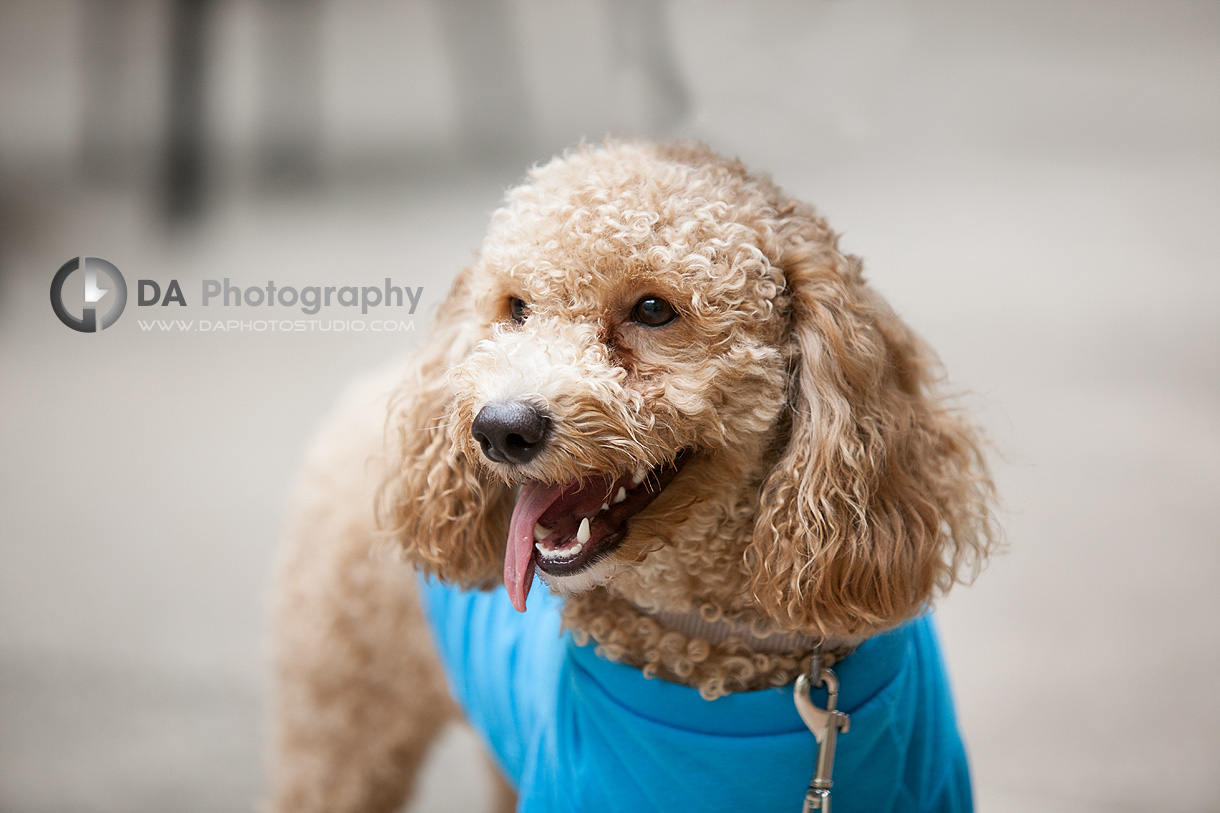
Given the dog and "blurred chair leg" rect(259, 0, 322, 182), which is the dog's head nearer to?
the dog

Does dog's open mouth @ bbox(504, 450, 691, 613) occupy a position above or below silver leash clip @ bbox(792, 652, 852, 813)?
above

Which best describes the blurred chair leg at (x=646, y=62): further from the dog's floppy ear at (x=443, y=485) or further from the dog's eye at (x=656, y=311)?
the dog's eye at (x=656, y=311)

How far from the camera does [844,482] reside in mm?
922

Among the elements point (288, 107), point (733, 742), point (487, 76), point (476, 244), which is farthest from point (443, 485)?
point (288, 107)

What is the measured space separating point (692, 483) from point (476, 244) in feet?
2.49

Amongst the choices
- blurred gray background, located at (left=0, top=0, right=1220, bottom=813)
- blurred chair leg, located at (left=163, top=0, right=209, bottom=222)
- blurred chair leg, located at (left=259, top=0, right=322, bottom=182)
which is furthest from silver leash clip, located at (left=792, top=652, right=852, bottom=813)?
blurred chair leg, located at (left=259, top=0, right=322, bottom=182)

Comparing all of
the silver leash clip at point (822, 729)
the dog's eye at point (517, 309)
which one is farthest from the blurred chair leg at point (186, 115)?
the silver leash clip at point (822, 729)

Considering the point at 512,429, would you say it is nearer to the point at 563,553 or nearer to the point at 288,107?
the point at 563,553

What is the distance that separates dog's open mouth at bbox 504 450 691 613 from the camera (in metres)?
0.89

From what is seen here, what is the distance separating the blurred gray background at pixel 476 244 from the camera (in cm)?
191

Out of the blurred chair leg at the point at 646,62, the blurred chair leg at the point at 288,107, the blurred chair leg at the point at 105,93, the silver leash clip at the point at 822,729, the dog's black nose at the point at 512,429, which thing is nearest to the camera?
the dog's black nose at the point at 512,429

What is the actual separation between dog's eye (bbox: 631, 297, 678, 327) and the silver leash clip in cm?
38

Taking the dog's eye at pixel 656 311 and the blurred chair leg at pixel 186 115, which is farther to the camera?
the blurred chair leg at pixel 186 115

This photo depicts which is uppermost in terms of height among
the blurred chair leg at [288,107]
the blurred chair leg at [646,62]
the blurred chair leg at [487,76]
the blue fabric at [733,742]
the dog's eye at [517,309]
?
the blurred chair leg at [288,107]
